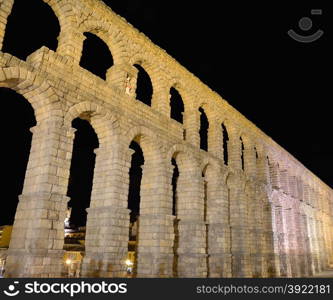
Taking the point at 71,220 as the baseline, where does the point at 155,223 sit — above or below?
below

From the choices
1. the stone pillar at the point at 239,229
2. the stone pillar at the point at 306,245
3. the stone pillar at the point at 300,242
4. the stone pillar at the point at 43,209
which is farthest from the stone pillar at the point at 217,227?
the stone pillar at the point at 306,245

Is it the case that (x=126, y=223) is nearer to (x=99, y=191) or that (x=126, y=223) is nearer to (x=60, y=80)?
(x=99, y=191)

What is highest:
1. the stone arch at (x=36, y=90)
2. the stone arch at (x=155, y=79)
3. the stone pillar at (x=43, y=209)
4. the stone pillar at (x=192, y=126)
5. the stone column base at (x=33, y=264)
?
the stone arch at (x=155, y=79)

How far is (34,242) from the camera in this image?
9719 mm

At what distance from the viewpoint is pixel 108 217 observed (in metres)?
12.4

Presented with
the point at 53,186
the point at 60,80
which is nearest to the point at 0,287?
the point at 53,186

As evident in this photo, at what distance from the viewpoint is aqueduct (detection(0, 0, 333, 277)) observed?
10.6 metres

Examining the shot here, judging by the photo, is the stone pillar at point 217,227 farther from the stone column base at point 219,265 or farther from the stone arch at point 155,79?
the stone arch at point 155,79

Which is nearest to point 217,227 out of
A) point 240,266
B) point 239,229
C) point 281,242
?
point 239,229

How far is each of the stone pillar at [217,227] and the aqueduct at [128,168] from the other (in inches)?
2.5

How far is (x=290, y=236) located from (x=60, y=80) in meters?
24.4

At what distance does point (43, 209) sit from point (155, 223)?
19.8 feet

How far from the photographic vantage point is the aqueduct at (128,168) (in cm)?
1060

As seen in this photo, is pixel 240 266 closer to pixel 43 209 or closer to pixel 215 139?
pixel 215 139
